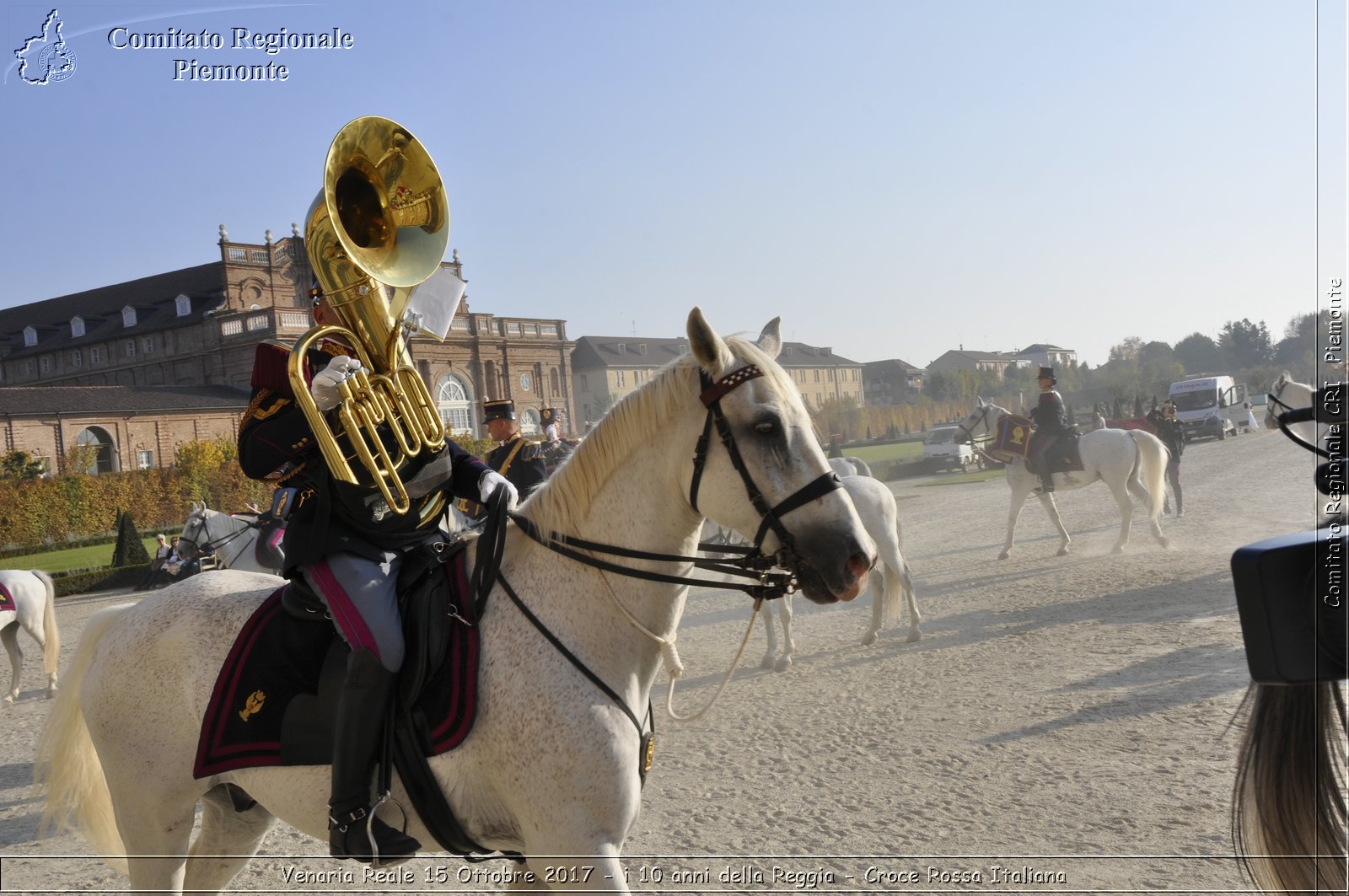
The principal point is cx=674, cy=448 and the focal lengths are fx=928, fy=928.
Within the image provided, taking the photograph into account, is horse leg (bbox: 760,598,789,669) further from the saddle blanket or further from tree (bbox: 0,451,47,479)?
tree (bbox: 0,451,47,479)

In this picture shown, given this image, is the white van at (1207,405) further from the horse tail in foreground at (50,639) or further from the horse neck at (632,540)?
the horse neck at (632,540)

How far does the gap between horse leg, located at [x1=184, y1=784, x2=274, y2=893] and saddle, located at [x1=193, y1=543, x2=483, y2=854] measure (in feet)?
1.69

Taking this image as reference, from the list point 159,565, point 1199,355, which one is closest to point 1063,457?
point 159,565

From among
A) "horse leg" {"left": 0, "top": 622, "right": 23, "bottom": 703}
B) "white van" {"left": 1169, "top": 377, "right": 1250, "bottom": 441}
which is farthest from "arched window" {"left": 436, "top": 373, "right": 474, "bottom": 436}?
"horse leg" {"left": 0, "top": 622, "right": 23, "bottom": 703}

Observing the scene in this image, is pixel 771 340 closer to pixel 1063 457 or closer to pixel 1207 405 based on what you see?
pixel 1063 457

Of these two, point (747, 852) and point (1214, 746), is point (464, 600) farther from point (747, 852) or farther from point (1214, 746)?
point (1214, 746)

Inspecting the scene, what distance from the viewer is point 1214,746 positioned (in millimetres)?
5852

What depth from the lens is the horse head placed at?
2.75 meters

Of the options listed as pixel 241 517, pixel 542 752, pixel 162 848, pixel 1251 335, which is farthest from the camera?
pixel 1251 335

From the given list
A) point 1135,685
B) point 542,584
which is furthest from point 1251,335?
point 542,584

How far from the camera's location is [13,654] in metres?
11.6

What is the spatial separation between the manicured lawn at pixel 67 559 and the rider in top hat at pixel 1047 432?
24797 millimetres

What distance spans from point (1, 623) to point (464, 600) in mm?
11596

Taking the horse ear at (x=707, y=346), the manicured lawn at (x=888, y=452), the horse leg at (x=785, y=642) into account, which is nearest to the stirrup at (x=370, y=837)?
the horse ear at (x=707, y=346)
